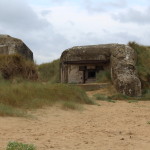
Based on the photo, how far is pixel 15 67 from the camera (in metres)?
11.9

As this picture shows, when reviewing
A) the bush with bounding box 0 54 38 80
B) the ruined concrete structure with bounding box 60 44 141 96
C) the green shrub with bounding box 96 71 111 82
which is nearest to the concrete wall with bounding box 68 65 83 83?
the ruined concrete structure with bounding box 60 44 141 96

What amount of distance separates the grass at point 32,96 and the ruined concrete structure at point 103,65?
4.52 meters

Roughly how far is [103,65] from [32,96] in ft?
29.6

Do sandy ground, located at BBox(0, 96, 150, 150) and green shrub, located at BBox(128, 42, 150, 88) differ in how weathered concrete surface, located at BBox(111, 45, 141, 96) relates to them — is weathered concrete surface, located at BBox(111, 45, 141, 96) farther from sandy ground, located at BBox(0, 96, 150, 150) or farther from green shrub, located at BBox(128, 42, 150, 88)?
sandy ground, located at BBox(0, 96, 150, 150)

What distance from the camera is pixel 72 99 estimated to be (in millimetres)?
9867

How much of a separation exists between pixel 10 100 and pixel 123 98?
6811mm

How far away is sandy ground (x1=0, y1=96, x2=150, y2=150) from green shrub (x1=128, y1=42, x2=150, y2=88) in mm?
8090

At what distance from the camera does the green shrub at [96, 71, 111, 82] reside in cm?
1598

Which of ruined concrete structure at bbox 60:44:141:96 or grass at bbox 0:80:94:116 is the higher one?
ruined concrete structure at bbox 60:44:141:96

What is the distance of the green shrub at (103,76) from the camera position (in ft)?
52.4

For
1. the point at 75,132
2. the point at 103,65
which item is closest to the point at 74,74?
the point at 103,65

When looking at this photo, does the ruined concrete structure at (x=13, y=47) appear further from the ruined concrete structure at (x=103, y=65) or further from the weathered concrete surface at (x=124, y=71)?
the weathered concrete surface at (x=124, y=71)

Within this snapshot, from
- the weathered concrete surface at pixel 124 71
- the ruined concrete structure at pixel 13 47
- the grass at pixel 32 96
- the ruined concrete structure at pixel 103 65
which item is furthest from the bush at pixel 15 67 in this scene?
the ruined concrete structure at pixel 103 65

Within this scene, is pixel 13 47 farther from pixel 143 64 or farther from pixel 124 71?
pixel 143 64
